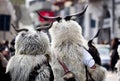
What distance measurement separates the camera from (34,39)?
25.3 feet

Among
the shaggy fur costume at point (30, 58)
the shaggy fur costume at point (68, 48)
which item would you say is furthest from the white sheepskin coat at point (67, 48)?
the shaggy fur costume at point (30, 58)

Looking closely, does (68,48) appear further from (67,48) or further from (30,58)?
(30,58)

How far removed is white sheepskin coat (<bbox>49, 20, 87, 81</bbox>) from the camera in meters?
8.72

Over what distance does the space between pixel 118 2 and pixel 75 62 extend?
40.2 metres

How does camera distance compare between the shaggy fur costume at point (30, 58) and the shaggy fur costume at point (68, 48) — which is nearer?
the shaggy fur costume at point (30, 58)

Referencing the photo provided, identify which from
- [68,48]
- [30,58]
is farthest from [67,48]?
[30,58]

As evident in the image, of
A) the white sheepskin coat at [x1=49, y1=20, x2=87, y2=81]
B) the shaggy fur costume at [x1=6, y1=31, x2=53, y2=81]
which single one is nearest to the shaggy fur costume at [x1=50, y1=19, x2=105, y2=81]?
the white sheepskin coat at [x1=49, y1=20, x2=87, y2=81]

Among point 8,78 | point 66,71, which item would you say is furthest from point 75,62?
point 8,78

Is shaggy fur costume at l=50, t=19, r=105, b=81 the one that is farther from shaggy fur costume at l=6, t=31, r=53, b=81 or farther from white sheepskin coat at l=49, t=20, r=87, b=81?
shaggy fur costume at l=6, t=31, r=53, b=81

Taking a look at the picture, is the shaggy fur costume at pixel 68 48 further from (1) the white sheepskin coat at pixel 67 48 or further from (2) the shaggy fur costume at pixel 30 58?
(2) the shaggy fur costume at pixel 30 58

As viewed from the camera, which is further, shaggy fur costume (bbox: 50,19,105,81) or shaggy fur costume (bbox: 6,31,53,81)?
shaggy fur costume (bbox: 50,19,105,81)

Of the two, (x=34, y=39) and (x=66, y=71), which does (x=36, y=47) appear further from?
(x=66, y=71)

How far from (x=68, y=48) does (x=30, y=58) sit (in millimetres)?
1413

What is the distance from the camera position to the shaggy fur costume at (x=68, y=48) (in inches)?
343
